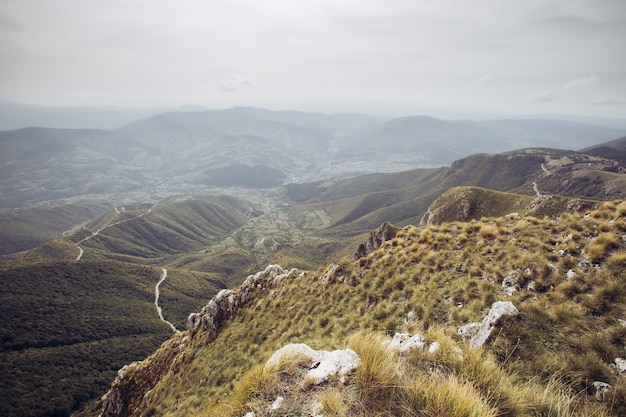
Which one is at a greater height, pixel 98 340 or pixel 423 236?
pixel 423 236

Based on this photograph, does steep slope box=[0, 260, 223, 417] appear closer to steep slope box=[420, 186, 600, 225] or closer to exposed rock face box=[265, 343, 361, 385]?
steep slope box=[420, 186, 600, 225]

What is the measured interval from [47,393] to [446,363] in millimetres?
114671

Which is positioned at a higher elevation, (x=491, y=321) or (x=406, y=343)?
(x=491, y=321)

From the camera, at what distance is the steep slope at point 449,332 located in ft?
17.4

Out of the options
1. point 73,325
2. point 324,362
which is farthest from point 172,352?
point 73,325

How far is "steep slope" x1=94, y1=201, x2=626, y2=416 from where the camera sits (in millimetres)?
5316

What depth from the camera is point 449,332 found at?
30.8 feet

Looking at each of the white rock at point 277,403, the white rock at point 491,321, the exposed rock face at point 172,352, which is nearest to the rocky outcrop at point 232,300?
the exposed rock face at point 172,352

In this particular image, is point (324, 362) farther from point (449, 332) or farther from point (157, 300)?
point (157, 300)

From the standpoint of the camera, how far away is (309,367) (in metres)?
7.25

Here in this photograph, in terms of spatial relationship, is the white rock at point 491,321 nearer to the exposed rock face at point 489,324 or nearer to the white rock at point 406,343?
the exposed rock face at point 489,324

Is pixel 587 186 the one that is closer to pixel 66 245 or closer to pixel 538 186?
pixel 538 186

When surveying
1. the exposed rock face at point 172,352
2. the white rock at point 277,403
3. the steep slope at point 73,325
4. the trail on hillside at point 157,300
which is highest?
the white rock at point 277,403

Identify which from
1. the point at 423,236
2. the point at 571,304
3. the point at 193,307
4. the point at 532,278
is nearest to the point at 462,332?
the point at 571,304
